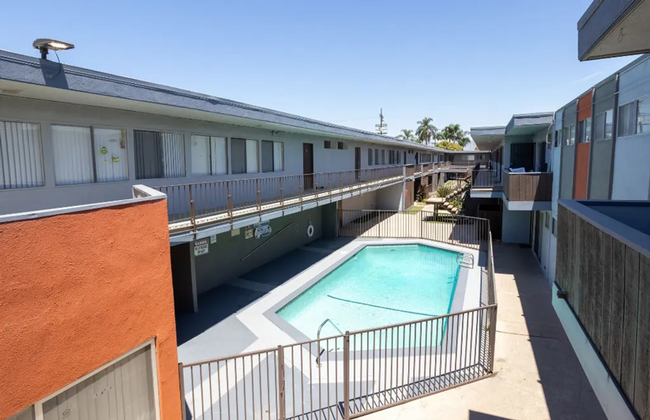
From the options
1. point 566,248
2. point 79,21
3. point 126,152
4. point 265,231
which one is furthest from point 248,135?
point 566,248

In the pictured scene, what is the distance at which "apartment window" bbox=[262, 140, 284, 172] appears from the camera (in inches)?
585

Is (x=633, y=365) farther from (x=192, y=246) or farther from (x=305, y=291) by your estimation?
(x=305, y=291)

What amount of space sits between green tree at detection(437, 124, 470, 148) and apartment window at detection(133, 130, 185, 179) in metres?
76.4

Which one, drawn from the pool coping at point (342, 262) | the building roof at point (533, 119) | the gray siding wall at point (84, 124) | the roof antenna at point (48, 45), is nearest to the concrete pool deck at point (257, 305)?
the pool coping at point (342, 262)

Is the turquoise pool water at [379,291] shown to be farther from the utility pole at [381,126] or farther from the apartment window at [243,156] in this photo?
the utility pole at [381,126]

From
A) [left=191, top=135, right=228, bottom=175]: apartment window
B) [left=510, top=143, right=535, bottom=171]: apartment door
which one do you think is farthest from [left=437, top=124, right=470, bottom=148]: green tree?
[left=191, top=135, right=228, bottom=175]: apartment window

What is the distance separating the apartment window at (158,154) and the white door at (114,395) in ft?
18.8

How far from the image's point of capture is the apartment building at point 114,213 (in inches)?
160

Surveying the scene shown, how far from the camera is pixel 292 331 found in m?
10.3

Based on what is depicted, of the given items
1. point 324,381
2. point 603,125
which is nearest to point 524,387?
point 324,381

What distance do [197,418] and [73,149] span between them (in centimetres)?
620

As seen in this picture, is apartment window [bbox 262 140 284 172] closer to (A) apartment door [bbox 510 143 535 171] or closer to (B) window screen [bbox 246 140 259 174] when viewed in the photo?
(B) window screen [bbox 246 140 259 174]

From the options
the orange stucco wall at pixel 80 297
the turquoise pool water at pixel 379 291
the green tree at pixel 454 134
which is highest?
the green tree at pixel 454 134

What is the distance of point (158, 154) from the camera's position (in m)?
10.1
